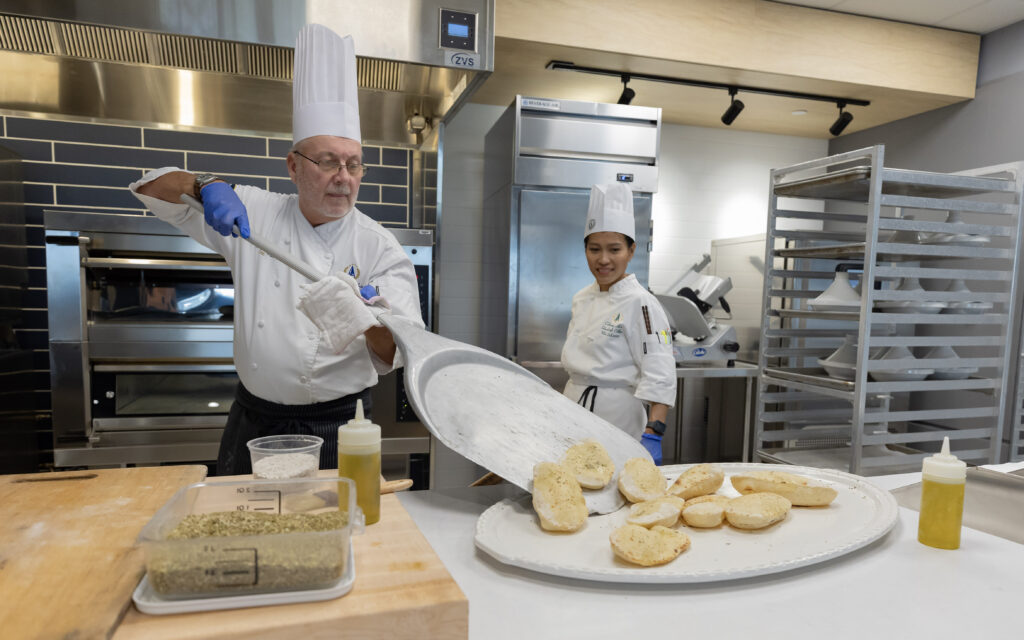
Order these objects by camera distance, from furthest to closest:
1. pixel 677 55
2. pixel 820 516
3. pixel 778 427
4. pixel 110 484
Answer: pixel 778 427 → pixel 677 55 → pixel 820 516 → pixel 110 484

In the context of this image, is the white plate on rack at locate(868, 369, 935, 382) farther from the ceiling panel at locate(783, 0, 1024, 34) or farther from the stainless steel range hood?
the stainless steel range hood

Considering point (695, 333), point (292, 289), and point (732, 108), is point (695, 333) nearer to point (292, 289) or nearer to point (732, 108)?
point (732, 108)

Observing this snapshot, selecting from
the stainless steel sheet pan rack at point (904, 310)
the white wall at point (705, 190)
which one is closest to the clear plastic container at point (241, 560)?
the stainless steel sheet pan rack at point (904, 310)

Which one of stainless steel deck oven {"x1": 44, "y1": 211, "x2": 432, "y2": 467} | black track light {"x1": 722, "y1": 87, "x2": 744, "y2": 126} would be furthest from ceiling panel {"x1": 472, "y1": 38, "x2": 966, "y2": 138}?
stainless steel deck oven {"x1": 44, "y1": 211, "x2": 432, "y2": 467}

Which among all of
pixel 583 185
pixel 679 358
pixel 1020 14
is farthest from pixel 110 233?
pixel 1020 14

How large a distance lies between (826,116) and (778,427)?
2.16m

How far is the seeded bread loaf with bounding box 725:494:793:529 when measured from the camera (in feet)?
3.22

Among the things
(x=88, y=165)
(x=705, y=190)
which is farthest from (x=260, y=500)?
(x=705, y=190)

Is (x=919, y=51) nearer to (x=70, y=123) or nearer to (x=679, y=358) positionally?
(x=679, y=358)

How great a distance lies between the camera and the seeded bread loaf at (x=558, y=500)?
967 mm

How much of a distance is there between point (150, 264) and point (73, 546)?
1994 millimetres

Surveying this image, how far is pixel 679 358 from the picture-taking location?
11.5 ft

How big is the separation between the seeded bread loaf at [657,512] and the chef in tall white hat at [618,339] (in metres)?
1.21

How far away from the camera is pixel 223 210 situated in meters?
1.39
